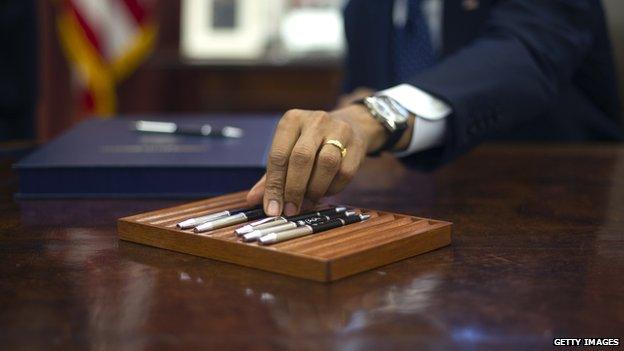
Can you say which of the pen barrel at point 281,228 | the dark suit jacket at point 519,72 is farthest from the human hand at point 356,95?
the pen barrel at point 281,228

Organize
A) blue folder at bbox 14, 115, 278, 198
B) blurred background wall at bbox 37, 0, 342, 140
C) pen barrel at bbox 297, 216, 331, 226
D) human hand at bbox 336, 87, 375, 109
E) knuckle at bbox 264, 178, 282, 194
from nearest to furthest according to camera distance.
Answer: pen barrel at bbox 297, 216, 331, 226 < knuckle at bbox 264, 178, 282, 194 < blue folder at bbox 14, 115, 278, 198 < human hand at bbox 336, 87, 375, 109 < blurred background wall at bbox 37, 0, 342, 140

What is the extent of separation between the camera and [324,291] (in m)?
0.85

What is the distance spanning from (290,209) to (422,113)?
422 mm

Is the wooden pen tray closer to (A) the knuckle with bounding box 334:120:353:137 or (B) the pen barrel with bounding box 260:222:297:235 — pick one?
(B) the pen barrel with bounding box 260:222:297:235

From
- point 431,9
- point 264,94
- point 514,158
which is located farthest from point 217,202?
point 264,94

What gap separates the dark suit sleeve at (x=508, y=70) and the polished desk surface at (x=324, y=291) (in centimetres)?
25

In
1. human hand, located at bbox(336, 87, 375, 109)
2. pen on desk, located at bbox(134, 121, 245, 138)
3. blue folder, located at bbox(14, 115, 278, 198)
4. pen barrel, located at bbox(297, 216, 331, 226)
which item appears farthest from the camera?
human hand, located at bbox(336, 87, 375, 109)

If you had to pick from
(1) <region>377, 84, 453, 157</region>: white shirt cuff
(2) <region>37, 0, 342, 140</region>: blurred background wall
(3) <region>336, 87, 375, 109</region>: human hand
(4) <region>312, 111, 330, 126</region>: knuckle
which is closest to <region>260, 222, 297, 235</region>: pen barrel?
(4) <region>312, 111, 330, 126</region>: knuckle

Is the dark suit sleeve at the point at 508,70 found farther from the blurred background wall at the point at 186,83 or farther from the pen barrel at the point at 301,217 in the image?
the blurred background wall at the point at 186,83

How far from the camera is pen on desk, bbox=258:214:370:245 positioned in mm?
929

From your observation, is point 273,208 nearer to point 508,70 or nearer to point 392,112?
point 392,112

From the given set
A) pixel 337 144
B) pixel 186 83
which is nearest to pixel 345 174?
pixel 337 144

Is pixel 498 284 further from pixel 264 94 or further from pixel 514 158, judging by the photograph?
pixel 264 94

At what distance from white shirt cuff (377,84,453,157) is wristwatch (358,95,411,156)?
0.02m
